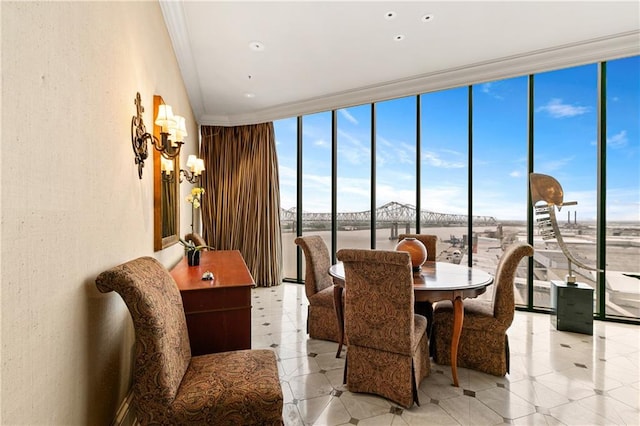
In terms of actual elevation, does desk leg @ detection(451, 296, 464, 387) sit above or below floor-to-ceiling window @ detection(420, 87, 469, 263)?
below

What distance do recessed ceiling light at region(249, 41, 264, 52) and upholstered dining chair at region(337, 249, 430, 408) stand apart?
2.57 meters

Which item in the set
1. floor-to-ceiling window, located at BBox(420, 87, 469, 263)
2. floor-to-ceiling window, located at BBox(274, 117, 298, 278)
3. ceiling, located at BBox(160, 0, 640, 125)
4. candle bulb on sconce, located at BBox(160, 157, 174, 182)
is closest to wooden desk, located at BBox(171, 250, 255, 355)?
candle bulb on sconce, located at BBox(160, 157, 174, 182)

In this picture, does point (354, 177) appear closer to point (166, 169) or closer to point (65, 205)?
point (166, 169)

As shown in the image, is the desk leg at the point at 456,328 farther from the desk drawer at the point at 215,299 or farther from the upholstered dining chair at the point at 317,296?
the desk drawer at the point at 215,299

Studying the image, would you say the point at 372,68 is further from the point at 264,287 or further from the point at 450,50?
the point at 264,287

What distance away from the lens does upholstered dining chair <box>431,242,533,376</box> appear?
7.61 ft

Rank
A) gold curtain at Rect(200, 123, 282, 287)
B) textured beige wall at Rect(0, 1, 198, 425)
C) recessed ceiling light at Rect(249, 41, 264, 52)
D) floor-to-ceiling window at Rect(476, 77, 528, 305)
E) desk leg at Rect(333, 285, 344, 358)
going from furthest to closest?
gold curtain at Rect(200, 123, 282, 287) < floor-to-ceiling window at Rect(476, 77, 528, 305) < recessed ceiling light at Rect(249, 41, 264, 52) < desk leg at Rect(333, 285, 344, 358) < textured beige wall at Rect(0, 1, 198, 425)

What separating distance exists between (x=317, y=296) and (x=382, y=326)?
1101 millimetres

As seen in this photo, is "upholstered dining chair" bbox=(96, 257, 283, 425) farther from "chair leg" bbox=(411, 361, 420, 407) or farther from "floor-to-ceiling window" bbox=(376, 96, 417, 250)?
"floor-to-ceiling window" bbox=(376, 96, 417, 250)

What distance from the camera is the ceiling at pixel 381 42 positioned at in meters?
2.72

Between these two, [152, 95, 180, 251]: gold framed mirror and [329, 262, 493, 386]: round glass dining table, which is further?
[152, 95, 180, 251]: gold framed mirror

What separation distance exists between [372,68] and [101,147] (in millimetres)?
3356

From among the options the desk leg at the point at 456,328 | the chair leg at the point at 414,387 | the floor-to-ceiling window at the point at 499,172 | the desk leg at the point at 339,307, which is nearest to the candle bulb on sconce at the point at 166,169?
the desk leg at the point at 339,307

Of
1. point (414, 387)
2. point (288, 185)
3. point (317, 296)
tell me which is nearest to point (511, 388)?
point (414, 387)
